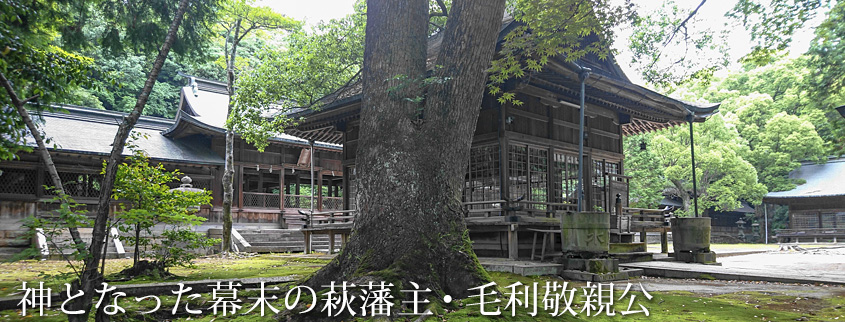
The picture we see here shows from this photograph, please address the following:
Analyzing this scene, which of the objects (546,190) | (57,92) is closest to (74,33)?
(57,92)

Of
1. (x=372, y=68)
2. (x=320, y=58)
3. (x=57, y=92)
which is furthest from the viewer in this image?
(x=320, y=58)

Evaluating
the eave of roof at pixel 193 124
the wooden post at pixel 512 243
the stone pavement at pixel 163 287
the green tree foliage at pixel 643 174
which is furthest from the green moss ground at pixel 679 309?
the green tree foliage at pixel 643 174

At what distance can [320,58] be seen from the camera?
14172 mm

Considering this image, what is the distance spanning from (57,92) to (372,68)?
3.32 meters

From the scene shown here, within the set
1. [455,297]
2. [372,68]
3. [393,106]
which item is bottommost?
[455,297]

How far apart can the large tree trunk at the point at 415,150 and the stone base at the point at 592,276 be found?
4.73m

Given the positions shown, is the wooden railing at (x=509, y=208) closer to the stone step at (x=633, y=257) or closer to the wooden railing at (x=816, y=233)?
the stone step at (x=633, y=257)

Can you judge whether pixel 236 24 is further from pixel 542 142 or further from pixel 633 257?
pixel 633 257

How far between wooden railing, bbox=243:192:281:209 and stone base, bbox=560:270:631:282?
18.4 m

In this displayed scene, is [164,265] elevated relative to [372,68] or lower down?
lower down

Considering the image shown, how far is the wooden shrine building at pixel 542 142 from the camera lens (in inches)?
489

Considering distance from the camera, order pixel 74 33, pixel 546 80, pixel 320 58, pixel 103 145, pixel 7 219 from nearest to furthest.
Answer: pixel 74 33, pixel 546 80, pixel 320 58, pixel 7 219, pixel 103 145

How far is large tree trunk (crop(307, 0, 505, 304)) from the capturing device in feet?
18.2

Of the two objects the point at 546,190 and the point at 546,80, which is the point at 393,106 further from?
the point at 546,190
